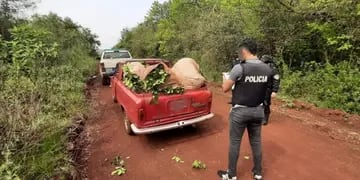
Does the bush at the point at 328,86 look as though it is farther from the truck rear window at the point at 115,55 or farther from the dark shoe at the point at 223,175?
the truck rear window at the point at 115,55

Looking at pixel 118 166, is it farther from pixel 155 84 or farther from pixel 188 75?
pixel 188 75

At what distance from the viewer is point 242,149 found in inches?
218

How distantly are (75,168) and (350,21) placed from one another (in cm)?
890

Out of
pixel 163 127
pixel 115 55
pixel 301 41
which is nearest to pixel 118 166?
pixel 163 127

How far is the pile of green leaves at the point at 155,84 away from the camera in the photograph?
5.84m

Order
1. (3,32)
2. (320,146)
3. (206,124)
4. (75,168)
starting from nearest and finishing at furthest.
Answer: (75,168)
(320,146)
(206,124)
(3,32)

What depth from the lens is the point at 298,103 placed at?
8477 millimetres

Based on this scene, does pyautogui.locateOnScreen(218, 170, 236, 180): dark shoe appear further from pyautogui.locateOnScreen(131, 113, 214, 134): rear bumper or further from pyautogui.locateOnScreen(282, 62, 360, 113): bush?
pyautogui.locateOnScreen(282, 62, 360, 113): bush

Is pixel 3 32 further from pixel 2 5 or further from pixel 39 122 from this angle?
pixel 39 122

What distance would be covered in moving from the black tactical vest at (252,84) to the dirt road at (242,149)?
1366 millimetres

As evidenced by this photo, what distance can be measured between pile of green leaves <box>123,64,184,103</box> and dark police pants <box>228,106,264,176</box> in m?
2.06

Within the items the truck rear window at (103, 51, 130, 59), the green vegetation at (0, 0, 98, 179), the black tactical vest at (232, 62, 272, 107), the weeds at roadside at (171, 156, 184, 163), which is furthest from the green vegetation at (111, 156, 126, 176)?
the truck rear window at (103, 51, 130, 59)

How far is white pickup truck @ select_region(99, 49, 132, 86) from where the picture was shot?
46.1 feet

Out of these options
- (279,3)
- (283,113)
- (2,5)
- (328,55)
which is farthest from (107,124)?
(2,5)
